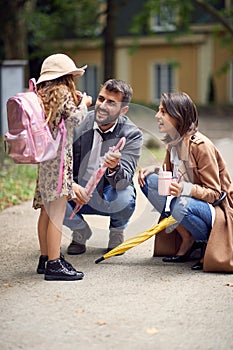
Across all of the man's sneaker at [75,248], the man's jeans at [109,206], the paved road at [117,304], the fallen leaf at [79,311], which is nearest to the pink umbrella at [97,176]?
the man's jeans at [109,206]

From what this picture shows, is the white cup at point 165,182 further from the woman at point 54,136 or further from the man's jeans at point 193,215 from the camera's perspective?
the woman at point 54,136

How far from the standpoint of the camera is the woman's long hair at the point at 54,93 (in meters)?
5.46

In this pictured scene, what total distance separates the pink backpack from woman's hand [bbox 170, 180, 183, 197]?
3.19 feet

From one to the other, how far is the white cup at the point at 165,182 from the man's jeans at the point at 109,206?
651mm

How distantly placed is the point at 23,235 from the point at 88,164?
1497 mm

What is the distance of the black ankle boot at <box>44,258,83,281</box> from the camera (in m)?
5.62

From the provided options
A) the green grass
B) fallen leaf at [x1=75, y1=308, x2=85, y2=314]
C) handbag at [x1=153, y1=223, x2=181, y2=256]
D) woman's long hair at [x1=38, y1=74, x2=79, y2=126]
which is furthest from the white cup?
the green grass

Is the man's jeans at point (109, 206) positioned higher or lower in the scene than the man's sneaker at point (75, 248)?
higher

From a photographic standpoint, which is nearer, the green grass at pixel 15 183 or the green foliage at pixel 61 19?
the green grass at pixel 15 183

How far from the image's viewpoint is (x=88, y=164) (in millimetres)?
6293

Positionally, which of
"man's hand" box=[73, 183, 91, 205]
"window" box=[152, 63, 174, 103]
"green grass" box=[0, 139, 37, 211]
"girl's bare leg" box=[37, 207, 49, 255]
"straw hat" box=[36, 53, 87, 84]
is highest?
"straw hat" box=[36, 53, 87, 84]

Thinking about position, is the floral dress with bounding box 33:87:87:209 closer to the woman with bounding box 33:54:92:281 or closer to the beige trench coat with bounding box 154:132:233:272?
the woman with bounding box 33:54:92:281

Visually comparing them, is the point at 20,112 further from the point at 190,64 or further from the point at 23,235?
the point at 190,64

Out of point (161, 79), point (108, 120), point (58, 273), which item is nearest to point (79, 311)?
point (58, 273)
